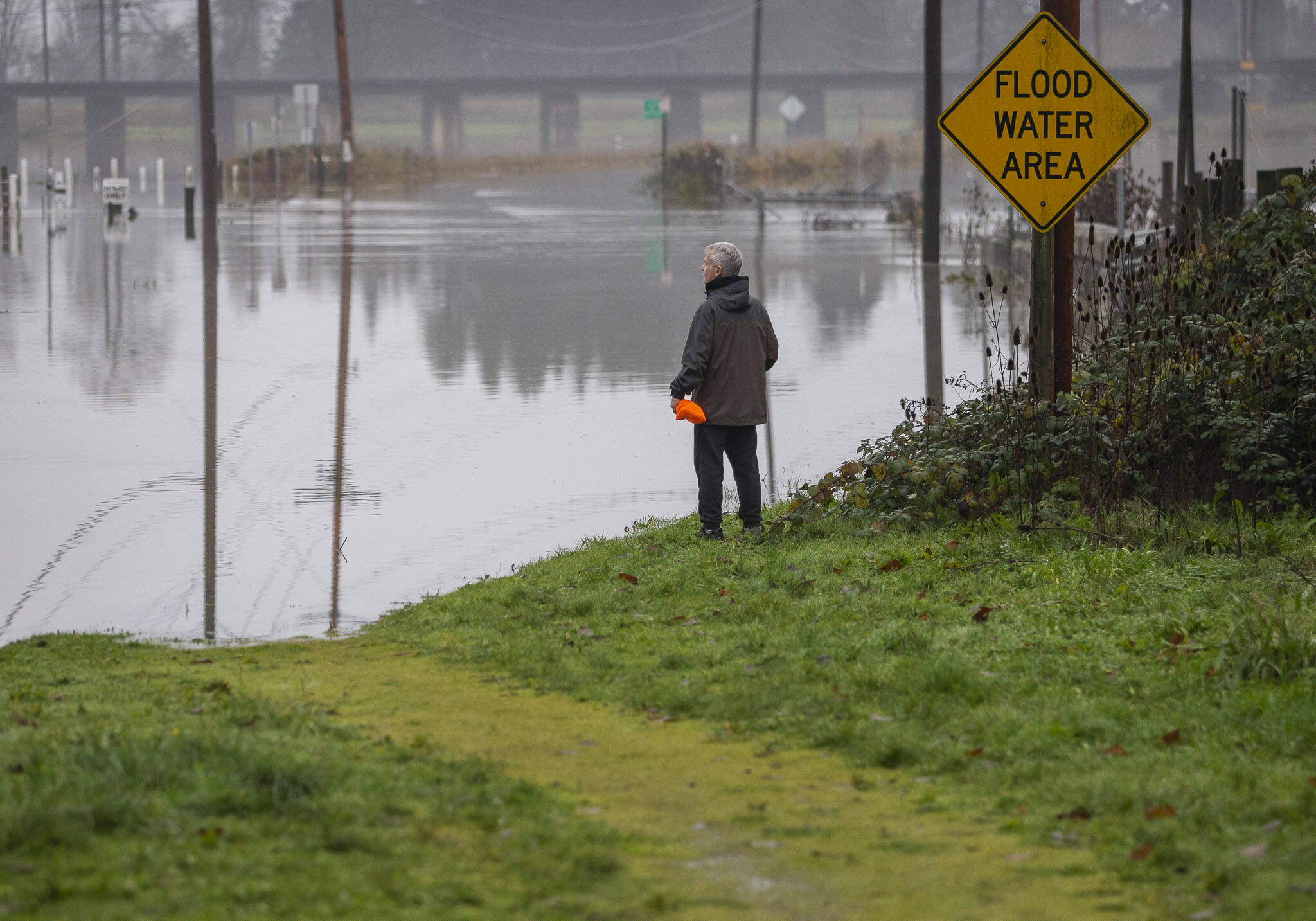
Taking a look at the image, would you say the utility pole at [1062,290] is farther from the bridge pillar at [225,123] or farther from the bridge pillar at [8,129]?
the bridge pillar at [8,129]

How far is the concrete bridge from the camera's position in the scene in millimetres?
103688

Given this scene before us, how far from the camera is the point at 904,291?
2380cm

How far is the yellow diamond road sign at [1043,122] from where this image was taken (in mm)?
9305

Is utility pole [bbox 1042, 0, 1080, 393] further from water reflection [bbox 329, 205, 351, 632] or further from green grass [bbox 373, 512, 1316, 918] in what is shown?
water reflection [bbox 329, 205, 351, 632]

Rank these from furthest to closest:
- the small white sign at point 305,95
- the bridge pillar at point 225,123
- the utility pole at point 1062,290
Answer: the bridge pillar at point 225,123, the small white sign at point 305,95, the utility pole at point 1062,290

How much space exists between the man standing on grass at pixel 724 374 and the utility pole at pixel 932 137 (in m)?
17.7

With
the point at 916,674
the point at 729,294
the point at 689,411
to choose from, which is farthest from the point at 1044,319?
the point at 916,674

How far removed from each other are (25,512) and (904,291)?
617 inches

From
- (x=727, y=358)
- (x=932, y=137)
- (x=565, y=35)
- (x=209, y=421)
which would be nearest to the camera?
(x=727, y=358)

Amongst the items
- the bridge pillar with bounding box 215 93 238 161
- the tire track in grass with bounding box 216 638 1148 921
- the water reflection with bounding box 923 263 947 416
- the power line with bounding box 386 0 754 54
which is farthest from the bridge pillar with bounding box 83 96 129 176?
the tire track in grass with bounding box 216 638 1148 921

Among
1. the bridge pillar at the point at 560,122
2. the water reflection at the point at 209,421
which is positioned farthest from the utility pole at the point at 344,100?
the bridge pillar at the point at 560,122

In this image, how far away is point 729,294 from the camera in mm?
9188

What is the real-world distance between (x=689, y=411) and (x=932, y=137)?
18881mm

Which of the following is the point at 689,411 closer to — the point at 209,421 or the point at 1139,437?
the point at 1139,437
